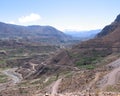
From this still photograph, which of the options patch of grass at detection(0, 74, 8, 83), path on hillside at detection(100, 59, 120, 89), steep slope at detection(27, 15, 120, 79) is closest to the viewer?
path on hillside at detection(100, 59, 120, 89)

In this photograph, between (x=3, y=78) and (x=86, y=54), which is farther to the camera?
(x=3, y=78)

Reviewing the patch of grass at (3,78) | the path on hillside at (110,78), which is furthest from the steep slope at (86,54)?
the path on hillside at (110,78)

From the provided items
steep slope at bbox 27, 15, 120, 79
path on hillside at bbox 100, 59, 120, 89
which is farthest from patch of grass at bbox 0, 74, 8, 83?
path on hillside at bbox 100, 59, 120, 89

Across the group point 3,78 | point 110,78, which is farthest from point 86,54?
point 110,78

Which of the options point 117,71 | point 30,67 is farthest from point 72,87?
point 30,67

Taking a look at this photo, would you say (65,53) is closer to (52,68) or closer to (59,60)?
(59,60)

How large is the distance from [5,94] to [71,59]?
2343 inches

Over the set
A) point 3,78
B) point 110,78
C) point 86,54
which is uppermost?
point 86,54

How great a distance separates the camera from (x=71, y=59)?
154250 mm

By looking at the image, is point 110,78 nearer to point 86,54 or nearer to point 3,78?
point 86,54

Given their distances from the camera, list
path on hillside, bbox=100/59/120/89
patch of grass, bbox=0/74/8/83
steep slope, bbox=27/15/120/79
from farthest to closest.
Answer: patch of grass, bbox=0/74/8/83
steep slope, bbox=27/15/120/79
path on hillside, bbox=100/59/120/89

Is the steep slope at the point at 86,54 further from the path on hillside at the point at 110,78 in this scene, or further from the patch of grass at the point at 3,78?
the path on hillside at the point at 110,78

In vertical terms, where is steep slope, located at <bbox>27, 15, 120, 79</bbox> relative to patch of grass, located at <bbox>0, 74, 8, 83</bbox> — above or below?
above

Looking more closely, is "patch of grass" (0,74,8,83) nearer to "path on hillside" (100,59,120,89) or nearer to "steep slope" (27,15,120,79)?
"steep slope" (27,15,120,79)
